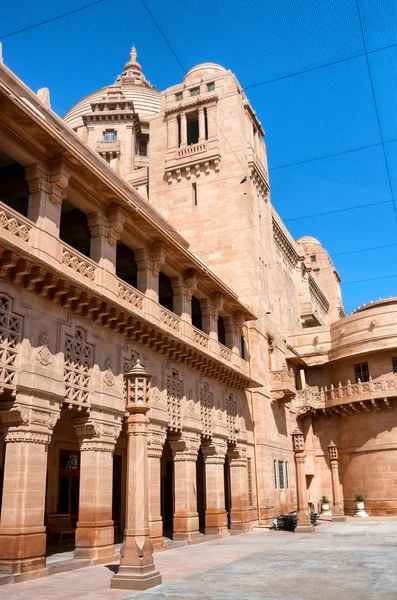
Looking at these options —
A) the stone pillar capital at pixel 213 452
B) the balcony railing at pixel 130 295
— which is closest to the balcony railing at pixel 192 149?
the balcony railing at pixel 130 295

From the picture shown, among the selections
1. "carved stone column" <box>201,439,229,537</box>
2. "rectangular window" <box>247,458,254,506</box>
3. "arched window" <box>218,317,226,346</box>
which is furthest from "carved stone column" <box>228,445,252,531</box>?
"arched window" <box>218,317,226,346</box>

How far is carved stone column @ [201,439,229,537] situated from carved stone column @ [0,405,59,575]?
10966 millimetres

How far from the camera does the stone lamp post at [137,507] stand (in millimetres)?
10836

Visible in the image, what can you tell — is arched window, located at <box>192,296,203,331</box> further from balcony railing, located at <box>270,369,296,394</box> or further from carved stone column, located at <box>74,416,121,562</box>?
carved stone column, located at <box>74,416,121,562</box>

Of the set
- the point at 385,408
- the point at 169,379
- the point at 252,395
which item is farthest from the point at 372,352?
the point at 169,379

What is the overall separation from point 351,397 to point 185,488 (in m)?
16.2

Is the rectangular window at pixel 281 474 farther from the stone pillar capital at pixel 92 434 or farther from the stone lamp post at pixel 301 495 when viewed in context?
the stone pillar capital at pixel 92 434

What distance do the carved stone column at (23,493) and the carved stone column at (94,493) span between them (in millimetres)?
2101

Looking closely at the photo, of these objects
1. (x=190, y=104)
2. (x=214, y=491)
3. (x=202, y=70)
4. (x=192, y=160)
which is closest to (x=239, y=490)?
(x=214, y=491)

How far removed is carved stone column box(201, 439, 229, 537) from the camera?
2234 centimetres

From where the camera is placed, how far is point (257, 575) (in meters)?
11.9

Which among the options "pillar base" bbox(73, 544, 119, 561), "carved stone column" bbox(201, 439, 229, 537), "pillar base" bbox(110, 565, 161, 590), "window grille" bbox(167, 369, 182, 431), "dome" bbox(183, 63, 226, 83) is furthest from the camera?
"dome" bbox(183, 63, 226, 83)

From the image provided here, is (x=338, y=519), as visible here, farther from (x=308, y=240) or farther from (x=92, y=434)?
(x=308, y=240)

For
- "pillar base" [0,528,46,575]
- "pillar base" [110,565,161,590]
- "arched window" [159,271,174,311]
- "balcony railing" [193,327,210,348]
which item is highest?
"arched window" [159,271,174,311]
